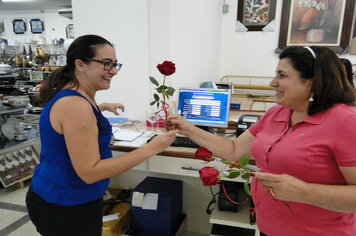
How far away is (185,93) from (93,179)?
122 cm

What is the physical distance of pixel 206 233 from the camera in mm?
2354

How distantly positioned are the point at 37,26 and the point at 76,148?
7.80 meters

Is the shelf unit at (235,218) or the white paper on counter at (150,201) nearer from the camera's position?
the shelf unit at (235,218)

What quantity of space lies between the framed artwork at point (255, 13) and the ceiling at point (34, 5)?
13.4 ft

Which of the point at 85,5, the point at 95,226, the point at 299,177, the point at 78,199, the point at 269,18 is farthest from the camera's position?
the point at 269,18

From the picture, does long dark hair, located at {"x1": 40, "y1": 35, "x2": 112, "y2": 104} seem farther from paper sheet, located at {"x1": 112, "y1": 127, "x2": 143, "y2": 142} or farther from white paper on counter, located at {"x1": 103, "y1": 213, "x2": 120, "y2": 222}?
white paper on counter, located at {"x1": 103, "y1": 213, "x2": 120, "y2": 222}

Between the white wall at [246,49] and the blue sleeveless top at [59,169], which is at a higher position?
the white wall at [246,49]

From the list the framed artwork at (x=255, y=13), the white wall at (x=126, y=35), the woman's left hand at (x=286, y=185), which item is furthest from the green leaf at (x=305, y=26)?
the woman's left hand at (x=286, y=185)

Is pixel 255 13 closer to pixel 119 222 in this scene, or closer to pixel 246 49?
pixel 246 49

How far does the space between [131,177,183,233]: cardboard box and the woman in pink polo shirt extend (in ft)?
3.38

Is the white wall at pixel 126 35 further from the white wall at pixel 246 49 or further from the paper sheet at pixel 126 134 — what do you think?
the white wall at pixel 246 49

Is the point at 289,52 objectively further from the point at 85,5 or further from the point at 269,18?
the point at 269,18

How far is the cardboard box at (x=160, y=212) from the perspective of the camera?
6.43 ft

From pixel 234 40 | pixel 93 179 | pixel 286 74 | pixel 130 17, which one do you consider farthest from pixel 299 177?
pixel 234 40
